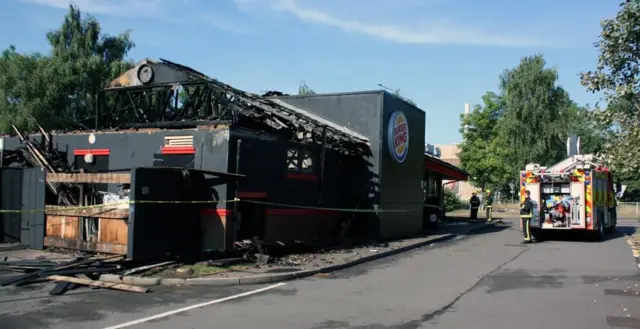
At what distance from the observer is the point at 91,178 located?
41.9 feet

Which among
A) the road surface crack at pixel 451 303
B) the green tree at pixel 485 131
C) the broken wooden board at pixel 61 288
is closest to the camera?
the road surface crack at pixel 451 303

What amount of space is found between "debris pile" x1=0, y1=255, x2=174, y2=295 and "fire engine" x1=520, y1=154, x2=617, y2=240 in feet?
49.0

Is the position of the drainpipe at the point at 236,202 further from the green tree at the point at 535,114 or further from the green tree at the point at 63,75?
the green tree at the point at 535,114

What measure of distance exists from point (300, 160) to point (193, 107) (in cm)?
360

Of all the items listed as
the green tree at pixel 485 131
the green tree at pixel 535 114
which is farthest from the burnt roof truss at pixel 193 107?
the green tree at pixel 535 114

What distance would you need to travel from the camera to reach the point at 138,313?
8141 millimetres

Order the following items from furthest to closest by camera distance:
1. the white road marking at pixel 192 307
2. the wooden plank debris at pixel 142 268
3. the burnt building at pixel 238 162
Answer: the burnt building at pixel 238 162 → the wooden plank debris at pixel 142 268 → the white road marking at pixel 192 307

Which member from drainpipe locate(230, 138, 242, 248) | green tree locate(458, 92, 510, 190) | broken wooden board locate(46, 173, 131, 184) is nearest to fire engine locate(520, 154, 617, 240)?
drainpipe locate(230, 138, 242, 248)

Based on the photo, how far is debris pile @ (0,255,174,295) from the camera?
9.75 m

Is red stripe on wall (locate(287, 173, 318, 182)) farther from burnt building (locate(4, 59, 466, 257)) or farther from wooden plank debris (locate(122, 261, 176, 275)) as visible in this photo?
wooden plank debris (locate(122, 261, 176, 275))

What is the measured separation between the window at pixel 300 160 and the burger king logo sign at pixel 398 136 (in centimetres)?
361

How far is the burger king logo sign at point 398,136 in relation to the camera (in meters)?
19.6

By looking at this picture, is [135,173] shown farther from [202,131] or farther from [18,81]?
[18,81]

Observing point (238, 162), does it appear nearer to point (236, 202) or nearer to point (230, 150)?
point (230, 150)
